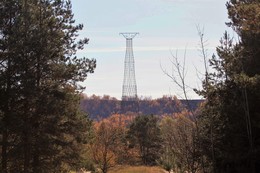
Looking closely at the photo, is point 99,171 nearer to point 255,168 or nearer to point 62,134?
point 62,134

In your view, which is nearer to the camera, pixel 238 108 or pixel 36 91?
pixel 238 108

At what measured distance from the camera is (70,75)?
61.9 feet

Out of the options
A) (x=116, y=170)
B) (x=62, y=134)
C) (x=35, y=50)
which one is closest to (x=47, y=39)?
(x=35, y=50)

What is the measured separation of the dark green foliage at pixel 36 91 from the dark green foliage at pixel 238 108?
23.0 ft

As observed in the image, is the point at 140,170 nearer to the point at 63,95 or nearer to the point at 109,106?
the point at 63,95

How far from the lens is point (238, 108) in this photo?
13367mm

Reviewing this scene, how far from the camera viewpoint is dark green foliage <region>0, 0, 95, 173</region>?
16344mm

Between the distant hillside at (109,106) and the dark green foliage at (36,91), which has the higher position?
the distant hillside at (109,106)

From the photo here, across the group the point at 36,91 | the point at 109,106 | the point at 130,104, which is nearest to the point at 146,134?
the point at 130,104

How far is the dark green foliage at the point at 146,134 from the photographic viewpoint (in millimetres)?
50812

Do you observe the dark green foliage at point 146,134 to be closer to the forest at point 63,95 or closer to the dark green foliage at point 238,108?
the forest at point 63,95

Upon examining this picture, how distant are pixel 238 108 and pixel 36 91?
26.7 ft

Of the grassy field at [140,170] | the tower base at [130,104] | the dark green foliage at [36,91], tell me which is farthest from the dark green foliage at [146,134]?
the dark green foliage at [36,91]

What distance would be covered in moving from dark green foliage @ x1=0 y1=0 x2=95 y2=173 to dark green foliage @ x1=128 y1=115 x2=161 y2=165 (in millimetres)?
31843
